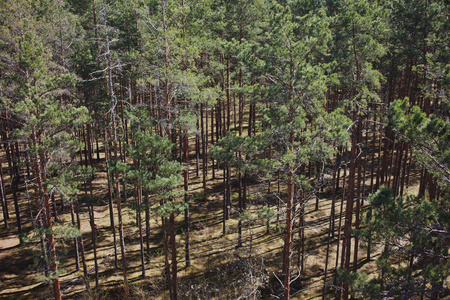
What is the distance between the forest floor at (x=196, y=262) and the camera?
1902 cm

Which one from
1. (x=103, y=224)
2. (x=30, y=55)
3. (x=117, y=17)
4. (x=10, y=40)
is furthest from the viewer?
(x=103, y=224)

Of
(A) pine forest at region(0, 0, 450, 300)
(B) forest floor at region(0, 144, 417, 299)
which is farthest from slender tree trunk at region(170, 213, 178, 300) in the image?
(B) forest floor at region(0, 144, 417, 299)

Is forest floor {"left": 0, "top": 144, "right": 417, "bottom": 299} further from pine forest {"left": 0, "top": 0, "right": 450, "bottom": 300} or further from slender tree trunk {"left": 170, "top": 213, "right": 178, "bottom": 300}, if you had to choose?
slender tree trunk {"left": 170, "top": 213, "right": 178, "bottom": 300}

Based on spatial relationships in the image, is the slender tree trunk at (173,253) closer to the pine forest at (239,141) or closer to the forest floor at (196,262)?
the pine forest at (239,141)

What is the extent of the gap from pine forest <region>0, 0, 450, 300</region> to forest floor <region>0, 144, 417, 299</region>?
126 millimetres

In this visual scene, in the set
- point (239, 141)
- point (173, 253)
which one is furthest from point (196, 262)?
point (239, 141)

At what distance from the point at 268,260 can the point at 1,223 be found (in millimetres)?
20825

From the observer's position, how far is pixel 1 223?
24.7 m

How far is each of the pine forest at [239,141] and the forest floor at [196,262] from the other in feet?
0.41

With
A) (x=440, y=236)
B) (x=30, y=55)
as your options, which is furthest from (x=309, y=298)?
(x=30, y=55)

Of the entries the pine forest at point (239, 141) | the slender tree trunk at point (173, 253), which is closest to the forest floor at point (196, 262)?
the pine forest at point (239, 141)

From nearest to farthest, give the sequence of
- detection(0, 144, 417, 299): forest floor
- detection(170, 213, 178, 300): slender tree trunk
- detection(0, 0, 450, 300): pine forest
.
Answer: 1. detection(0, 0, 450, 300): pine forest
2. detection(170, 213, 178, 300): slender tree trunk
3. detection(0, 144, 417, 299): forest floor

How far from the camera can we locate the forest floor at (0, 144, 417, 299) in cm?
1902

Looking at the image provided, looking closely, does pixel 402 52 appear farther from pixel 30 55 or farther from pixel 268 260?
pixel 30 55
